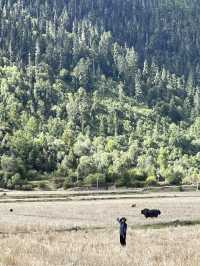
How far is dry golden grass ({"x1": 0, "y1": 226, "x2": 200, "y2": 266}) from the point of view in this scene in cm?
2647

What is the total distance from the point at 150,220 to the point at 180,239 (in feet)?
66.5

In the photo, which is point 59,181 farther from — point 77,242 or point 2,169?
point 77,242

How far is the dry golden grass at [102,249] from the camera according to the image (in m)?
26.5

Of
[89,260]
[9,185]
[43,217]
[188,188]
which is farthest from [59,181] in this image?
[89,260]

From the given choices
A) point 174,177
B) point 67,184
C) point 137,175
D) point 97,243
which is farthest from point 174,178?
point 97,243

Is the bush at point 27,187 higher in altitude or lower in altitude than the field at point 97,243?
lower

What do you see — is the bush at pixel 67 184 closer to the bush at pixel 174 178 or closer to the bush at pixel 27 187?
the bush at pixel 27 187

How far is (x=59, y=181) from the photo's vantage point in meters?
173

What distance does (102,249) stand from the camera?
3291 cm

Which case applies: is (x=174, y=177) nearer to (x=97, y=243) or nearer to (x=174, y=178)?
(x=174, y=178)

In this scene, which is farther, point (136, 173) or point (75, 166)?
point (75, 166)

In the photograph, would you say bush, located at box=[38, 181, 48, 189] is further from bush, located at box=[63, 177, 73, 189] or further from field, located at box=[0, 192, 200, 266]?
field, located at box=[0, 192, 200, 266]

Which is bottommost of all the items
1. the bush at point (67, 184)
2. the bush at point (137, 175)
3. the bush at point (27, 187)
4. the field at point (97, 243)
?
the bush at point (27, 187)

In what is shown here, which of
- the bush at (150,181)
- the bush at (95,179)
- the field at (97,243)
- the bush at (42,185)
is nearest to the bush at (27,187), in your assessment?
the bush at (42,185)
